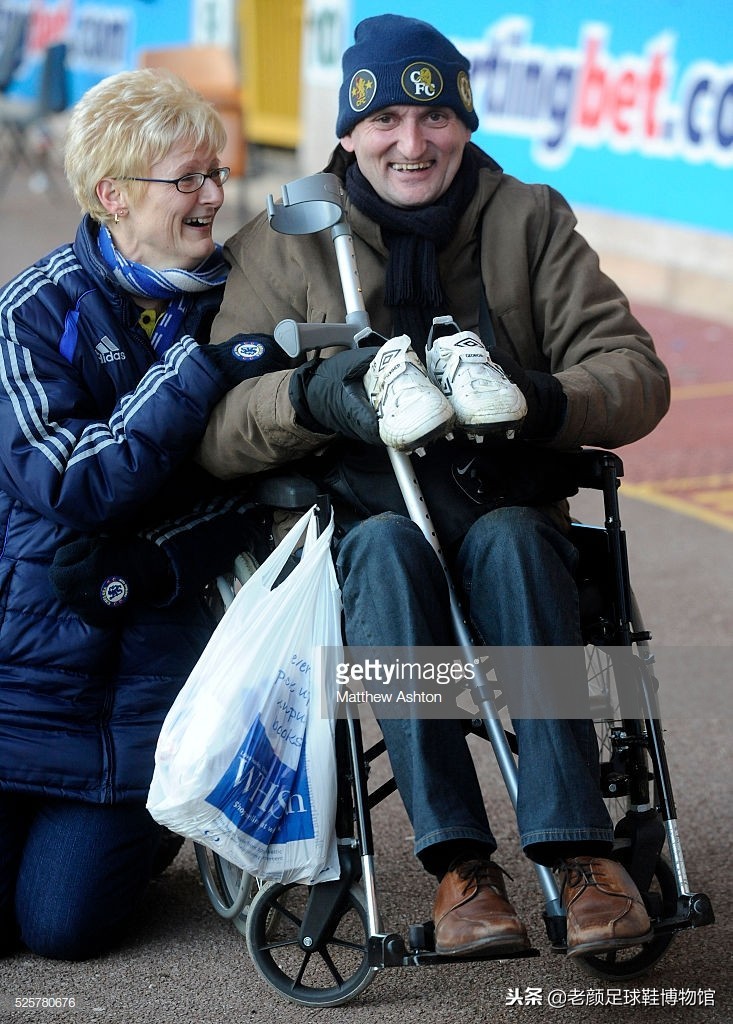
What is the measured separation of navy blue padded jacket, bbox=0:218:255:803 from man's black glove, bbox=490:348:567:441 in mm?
638

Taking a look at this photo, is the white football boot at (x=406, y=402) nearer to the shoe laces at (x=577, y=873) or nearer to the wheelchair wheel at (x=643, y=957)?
the shoe laces at (x=577, y=873)

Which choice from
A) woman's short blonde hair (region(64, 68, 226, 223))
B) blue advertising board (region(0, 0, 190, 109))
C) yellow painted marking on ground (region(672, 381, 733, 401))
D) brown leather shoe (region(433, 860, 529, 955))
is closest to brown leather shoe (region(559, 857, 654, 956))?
brown leather shoe (region(433, 860, 529, 955))

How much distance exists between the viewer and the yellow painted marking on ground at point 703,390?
307 inches

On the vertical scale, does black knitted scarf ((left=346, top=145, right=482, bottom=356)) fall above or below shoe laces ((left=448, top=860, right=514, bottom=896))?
above

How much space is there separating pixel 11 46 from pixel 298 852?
14.3 metres

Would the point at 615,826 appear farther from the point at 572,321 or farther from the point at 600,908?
the point at 572,321

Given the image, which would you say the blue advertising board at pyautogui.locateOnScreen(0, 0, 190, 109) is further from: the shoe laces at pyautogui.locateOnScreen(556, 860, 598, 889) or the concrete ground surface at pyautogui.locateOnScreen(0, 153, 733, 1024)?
the shoe laces at pyautogui.locateOnScreen(556, 860, 598, 889)

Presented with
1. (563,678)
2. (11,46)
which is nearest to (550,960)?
(563,678)

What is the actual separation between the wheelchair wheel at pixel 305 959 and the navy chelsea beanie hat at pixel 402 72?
1701 millimetres

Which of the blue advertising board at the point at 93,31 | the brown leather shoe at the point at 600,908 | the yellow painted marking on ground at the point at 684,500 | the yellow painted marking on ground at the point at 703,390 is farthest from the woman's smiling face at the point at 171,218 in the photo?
the blue advertising board at the point at 93,31

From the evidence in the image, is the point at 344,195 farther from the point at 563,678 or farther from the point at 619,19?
the point at 619,19

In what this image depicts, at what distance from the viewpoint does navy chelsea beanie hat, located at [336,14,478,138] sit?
10.2 feet

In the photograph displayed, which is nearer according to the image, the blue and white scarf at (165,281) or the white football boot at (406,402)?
the white football boot at (406,402)

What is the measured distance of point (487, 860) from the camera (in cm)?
266
